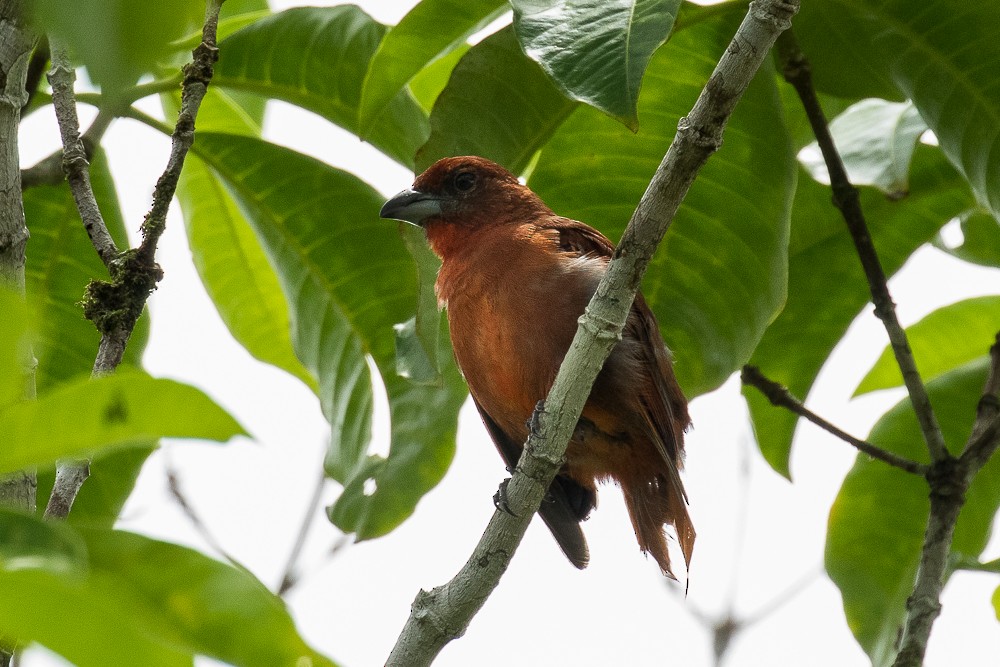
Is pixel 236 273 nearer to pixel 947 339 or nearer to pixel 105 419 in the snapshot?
pixel 947 339

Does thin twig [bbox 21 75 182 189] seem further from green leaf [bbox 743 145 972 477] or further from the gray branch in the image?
green leaf [bbox 743 145 972 477]

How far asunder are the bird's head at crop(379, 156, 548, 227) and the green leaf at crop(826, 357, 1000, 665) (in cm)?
150

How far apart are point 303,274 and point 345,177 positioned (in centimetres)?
34

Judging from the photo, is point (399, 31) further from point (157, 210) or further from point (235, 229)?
point (235, 229)

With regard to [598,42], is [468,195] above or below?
above

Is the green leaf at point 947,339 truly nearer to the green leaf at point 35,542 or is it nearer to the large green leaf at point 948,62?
the large green leaf at point 948,62

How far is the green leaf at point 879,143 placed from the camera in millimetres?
3396

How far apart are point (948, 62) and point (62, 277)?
2.62 meters

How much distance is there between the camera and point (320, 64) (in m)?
3.46

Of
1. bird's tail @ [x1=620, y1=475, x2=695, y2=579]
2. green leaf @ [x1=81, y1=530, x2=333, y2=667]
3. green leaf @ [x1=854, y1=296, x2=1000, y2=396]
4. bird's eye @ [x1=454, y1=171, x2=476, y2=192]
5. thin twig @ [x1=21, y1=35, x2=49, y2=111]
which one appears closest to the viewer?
green leaf @ [x1=81, y1=530, x2=333, y2=667]

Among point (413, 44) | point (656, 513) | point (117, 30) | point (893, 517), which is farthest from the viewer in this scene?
point (656, 513)

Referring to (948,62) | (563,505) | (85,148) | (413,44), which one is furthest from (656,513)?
(85,148)

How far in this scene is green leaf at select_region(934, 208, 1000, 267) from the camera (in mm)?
3893

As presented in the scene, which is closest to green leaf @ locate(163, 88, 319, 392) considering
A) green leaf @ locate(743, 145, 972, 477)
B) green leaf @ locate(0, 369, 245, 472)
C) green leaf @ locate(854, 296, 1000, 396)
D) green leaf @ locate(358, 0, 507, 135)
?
green leaf @ locate(358, 0, 507, 135)
